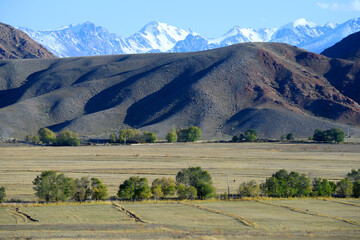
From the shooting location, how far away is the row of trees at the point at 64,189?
48.3 meters

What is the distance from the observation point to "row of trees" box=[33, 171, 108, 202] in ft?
159

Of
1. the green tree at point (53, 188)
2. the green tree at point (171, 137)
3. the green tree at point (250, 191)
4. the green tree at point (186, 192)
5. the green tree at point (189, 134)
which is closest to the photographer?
the green tree at point (53, 188)

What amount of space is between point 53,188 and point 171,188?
11.1 meters

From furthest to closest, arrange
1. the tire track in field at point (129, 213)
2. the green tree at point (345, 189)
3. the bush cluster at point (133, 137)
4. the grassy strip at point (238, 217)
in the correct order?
the bush cluster at point (133, 137)
the green tree at point (345, 189)
the tire track in field at point (129, 213)
the grassy strip at point (238, 217)

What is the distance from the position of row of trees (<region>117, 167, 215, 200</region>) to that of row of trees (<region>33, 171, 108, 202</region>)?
87.8 inches

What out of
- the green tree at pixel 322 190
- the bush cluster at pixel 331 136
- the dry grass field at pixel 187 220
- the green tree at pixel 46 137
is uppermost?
the green tree at pixel 46 137

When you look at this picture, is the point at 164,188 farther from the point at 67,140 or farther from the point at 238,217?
the point at 67,140

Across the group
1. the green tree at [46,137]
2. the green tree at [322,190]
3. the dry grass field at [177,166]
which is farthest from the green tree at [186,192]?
the green tree at [46,137]

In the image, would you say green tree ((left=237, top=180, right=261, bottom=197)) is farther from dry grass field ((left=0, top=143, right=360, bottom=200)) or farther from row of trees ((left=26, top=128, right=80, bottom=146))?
row of trees ((left=26, top=128, right=80, bottom=146))

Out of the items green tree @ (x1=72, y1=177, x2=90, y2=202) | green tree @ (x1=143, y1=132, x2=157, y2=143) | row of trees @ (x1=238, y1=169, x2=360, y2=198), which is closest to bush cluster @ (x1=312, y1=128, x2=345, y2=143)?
green tree @ (x1=143, y1=132, x2=157, y2=143)

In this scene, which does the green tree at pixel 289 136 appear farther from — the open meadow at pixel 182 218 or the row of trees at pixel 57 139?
the open meadow at pixel 182 218

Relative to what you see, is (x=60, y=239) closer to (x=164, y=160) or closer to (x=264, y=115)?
(x=164, y=160)

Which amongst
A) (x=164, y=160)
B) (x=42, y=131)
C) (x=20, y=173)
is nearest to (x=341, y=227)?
(x=20, y=173)

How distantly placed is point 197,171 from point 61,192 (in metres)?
14.0
